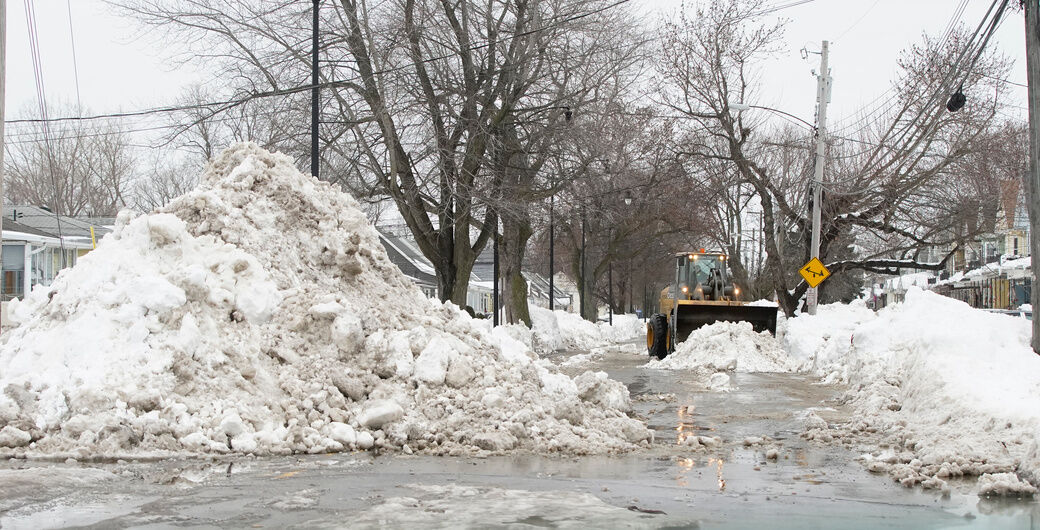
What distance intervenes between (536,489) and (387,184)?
1994 cm

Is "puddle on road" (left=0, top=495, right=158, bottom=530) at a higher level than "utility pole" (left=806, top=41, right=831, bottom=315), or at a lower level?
lower

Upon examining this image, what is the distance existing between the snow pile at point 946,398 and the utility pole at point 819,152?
45.3 ft

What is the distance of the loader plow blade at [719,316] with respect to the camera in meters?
24.4

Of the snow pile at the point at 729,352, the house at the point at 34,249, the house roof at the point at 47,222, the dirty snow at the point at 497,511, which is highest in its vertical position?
the house roof at the point at 47,222

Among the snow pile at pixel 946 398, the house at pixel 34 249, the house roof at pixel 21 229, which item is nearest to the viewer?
the snow pile at pixel 946 398

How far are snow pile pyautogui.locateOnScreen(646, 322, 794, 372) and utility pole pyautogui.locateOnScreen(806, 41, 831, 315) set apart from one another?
22.4 ft

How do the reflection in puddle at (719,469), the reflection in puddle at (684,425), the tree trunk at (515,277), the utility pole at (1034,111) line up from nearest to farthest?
the reflection in puddle at (719,469), the reflection in puddle at (684,425), the utility pole at (1034,111), the tree trunk at (515,277)

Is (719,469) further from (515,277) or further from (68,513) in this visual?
(515,277)

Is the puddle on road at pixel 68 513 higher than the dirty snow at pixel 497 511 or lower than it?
higher

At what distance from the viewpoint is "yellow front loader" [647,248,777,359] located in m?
24.5

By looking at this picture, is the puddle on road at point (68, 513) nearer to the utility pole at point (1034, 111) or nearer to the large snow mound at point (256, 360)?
the large snow mound at point (256, 360)

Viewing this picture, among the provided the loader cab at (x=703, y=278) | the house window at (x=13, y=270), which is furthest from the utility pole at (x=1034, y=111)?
the house window at (x=13, y=270)

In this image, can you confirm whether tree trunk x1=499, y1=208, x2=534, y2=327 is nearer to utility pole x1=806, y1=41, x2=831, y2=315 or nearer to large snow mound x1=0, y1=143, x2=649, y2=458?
utility pole x1=806, y1=41, x2=831, y2=315

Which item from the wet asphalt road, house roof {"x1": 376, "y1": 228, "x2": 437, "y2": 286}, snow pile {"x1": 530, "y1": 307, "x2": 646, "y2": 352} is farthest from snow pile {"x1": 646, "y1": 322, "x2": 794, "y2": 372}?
house roof {"x1": 376, "y1": 228, "x2": 437, "y2": 286}
